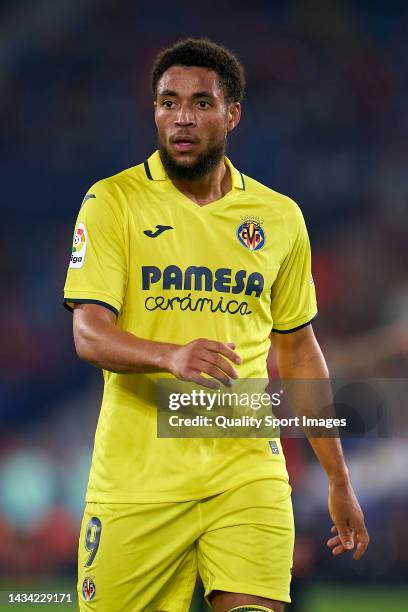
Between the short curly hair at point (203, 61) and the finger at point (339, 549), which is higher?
the short curly hair at point (203, 61)

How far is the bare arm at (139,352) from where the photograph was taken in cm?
249

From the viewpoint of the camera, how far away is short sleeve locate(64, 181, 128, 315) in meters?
2.95

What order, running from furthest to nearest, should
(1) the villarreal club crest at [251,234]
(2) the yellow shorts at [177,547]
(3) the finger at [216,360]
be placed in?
(1) the villarreal club crest at [251,234] < (2) the yellow shorts at [177,547] < (3) the finger at [216,360]

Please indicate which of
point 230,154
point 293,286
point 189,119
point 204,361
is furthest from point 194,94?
point 230,154

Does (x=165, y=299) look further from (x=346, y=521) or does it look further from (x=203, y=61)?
(x=346, y=521)

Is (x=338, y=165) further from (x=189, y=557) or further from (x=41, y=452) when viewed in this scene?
(x=189, y=557)

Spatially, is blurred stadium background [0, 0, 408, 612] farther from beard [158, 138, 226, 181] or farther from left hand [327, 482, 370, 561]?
beard [158, 138, 226, 181]

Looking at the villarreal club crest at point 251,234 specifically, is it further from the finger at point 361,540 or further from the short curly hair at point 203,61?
the finger at point 361,540

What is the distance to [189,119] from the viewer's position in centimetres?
312

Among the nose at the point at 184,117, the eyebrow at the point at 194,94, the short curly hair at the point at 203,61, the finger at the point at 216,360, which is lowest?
the finger at the point at 216,360

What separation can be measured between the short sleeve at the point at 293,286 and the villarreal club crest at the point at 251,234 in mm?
134

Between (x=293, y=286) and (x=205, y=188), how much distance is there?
45cm

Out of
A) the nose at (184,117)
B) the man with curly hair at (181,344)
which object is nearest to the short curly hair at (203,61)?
the man with curly hair at (181,344)

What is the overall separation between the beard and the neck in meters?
0.02
